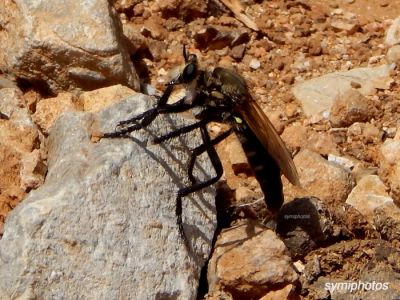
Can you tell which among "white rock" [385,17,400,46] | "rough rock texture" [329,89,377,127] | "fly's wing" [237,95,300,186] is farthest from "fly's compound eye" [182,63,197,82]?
"white rock" [385,17,400,46]

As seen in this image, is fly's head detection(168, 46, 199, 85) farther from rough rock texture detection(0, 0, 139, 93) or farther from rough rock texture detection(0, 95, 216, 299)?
rough rock texture detection(0, 0, 139, 93)

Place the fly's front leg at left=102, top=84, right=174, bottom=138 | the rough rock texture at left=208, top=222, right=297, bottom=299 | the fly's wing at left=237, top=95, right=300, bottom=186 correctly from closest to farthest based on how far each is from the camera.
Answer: the rough rock texture at left=208, top=222, right=297, bottom=299 → the fly's front leg at left=102, top=84, right=174, bottom=138 → the fly's wing at left=237, top=95, right=300, bottom=186

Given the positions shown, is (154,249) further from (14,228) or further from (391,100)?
(391,100)

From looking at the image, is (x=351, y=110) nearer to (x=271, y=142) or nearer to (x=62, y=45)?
(x=271, y=142)

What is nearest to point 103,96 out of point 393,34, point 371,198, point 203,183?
point 203,183

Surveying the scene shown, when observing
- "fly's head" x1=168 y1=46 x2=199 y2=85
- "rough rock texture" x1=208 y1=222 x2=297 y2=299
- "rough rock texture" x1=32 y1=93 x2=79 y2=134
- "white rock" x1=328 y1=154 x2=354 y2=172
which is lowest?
"white rock" x1=328 y1=154 x2=354 y2=172
